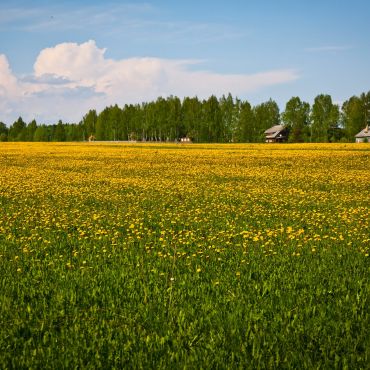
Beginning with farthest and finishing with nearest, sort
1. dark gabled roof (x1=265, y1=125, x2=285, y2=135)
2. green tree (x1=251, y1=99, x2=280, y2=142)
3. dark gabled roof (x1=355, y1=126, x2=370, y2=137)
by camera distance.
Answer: dark gabled roof (x1=265, y1=125, x2=285, y2=135)
green tree (x1=251, y1=99, x2=280, y2=142)
dark gabled roof (x1=355, y1=126, x2=370, y2=137)

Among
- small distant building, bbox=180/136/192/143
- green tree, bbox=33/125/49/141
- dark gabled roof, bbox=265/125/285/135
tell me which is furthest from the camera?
green tree, bbox=33/125/49/141

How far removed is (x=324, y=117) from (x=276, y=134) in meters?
15.4

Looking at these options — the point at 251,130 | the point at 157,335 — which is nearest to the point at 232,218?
the point at 157,335

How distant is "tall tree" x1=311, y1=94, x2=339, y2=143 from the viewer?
119562 millimetres

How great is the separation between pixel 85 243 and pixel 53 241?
2.67ft

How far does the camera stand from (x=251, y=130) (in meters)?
129

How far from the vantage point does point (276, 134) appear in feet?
438

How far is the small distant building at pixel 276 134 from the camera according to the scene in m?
134

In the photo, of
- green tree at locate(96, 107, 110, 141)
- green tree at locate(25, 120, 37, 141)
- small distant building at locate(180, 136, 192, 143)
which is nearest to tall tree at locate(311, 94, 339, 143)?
small distant building at locate(180, 136, 192, 143)

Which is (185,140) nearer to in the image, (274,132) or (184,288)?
(274,132)

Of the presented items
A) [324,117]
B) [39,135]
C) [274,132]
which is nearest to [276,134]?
[274,132]

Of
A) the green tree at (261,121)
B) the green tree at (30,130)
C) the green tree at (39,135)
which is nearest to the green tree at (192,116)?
the green tree at (261,121)

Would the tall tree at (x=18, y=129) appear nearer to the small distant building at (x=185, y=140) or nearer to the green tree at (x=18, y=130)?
the green tree at (x=18, y=130)

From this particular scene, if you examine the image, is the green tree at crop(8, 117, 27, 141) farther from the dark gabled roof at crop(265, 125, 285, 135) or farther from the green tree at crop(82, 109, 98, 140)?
the dark gabled roof at crop(265, 125, 285, 135)
